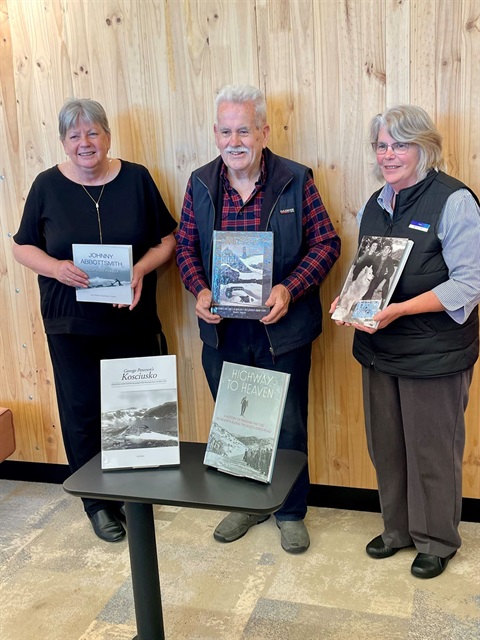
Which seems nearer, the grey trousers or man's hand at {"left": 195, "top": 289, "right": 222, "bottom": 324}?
the grey trousers

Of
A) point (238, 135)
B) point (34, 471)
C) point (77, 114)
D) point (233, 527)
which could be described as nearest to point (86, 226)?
point (77, 114)

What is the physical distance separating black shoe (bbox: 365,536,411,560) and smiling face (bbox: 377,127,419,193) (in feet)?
4.39

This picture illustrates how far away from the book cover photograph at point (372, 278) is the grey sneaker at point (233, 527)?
1.01 metres

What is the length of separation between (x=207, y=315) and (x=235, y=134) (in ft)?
2.10

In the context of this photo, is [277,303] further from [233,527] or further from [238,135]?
[233,527]

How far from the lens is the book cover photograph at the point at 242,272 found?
7.61 feet

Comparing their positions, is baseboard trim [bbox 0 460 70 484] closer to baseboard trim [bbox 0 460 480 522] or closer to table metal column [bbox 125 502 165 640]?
baseboard trim [bbox 0 460 480 522]

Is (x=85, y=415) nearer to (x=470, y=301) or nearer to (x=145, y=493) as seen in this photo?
(x=145, y=493)

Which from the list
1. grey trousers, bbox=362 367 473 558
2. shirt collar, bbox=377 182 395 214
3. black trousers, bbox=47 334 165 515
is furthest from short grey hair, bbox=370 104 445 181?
black trousers, bbox=47 334 165 515

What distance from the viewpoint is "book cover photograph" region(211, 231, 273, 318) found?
2318mm

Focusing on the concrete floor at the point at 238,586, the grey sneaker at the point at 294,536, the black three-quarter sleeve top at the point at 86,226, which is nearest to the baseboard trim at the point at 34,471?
the concrete floor at the point at 238,586

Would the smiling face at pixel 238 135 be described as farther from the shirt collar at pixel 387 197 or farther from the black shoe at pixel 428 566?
the black shoe at pixel 428 566

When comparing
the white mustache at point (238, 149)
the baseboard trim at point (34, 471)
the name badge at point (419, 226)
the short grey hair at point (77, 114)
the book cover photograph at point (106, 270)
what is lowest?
the baseboard trim at point (34, 471)

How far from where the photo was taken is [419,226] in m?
2.12
